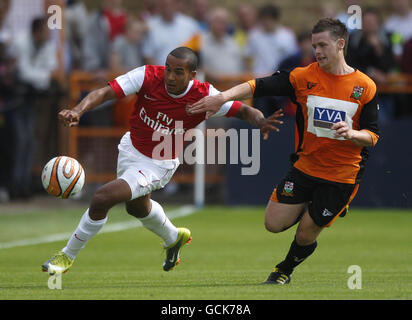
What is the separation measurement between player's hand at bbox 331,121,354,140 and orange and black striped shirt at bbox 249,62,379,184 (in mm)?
432

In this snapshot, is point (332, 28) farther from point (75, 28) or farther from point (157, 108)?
point (75, 28)

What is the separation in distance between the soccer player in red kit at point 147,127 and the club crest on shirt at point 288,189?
52 centimetres

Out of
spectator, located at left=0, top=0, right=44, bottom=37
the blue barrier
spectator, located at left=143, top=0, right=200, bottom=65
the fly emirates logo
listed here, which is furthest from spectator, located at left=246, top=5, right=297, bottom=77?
the fly emirates logo

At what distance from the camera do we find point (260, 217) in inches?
633

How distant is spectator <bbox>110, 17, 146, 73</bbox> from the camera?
17.4 m

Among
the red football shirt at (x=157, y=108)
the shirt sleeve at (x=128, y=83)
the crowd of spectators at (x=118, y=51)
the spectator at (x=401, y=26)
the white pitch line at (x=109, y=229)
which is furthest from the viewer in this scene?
the spectator at (x=401, y=26)

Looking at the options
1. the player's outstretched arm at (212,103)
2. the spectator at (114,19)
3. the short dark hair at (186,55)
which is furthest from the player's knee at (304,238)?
the spectator at (114,19)

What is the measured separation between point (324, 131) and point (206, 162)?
9.38 m

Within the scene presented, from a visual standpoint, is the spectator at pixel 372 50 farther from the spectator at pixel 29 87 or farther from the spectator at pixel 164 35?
the spectator at pixel 29 87

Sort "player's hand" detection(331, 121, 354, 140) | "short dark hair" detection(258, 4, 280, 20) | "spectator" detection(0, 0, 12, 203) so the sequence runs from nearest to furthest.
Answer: "player's hand" detection(331, 121, 354, 140) → "spectator" detection(0, 0, 12, 203) → "short dark hair" detection(258, 4, 280, 20)

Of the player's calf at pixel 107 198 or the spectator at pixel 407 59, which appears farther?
the spectator at pixel 407 59

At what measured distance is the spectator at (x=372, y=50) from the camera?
627 inches

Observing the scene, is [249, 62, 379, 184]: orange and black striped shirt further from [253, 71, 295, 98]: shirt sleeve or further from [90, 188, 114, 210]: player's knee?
[90, 188, 114, 210]: player's knee
